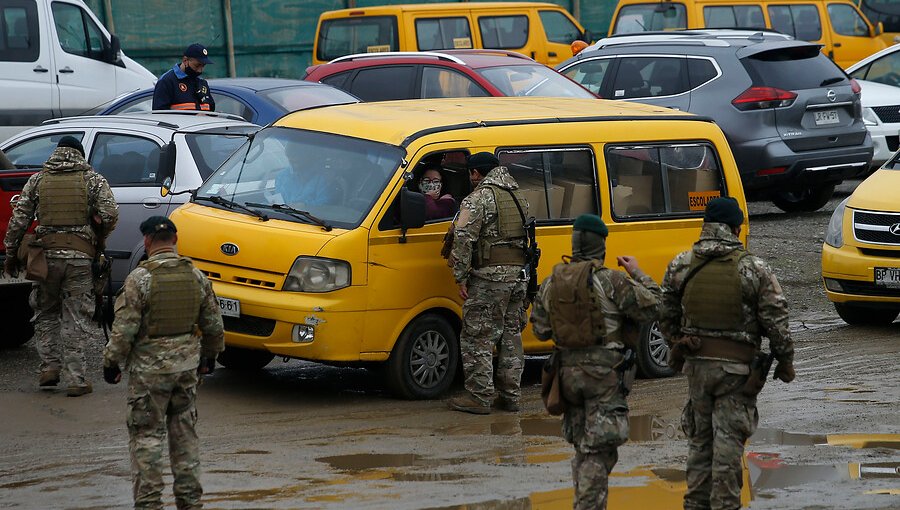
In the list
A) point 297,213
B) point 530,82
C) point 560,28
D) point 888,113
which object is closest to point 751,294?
point 297,213

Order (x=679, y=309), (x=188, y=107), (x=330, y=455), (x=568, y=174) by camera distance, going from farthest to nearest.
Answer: (x=188, y=107), (x=568, y=174), (x=330, y=455), (x=679, y=309)

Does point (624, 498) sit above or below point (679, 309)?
below

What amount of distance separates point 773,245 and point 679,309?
8.63 meters

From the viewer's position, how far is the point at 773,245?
1537 centimetres

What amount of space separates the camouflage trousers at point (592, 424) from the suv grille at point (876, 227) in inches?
211

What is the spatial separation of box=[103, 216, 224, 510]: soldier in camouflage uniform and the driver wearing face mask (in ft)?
23.1

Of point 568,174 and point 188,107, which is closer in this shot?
point 568,174

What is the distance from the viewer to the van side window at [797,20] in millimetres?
22830

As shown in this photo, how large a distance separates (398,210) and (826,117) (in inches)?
340

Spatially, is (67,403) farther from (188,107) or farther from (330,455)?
(188,107)

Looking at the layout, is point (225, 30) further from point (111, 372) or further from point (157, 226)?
point (111, 372)

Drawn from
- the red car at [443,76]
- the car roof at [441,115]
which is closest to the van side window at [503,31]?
the red car at [443,76]

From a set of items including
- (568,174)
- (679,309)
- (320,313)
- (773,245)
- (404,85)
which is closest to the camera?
(679,309)

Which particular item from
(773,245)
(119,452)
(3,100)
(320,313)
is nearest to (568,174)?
(320,313)
